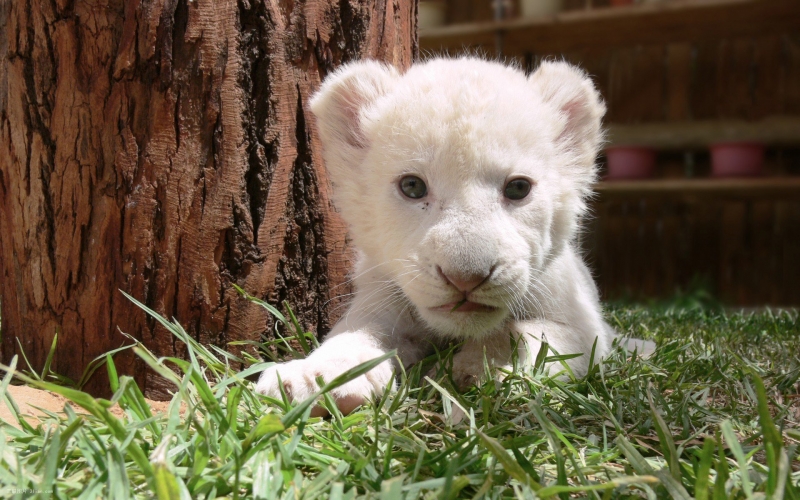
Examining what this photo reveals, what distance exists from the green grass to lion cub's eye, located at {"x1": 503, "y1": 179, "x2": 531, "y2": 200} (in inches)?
23.9

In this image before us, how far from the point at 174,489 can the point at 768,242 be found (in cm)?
811

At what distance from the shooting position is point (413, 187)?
234cm

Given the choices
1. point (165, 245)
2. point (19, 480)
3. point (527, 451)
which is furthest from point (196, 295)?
point (527, 451)

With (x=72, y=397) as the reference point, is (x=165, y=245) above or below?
above

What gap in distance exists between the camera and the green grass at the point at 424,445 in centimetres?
139

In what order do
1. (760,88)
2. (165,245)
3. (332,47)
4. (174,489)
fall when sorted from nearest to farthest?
(174,489), (165,245), (332,47), (760,88)

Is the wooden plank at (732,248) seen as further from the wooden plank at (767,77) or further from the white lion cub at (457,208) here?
the white lion cub at (457,208)

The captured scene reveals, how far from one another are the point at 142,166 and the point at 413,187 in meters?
0.98

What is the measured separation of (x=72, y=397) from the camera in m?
1.54

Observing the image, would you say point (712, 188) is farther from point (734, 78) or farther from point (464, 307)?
point (464, 307)

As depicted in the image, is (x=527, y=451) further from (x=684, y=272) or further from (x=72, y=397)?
(x=684, y=272)

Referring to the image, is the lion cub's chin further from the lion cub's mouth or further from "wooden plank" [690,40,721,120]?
"wooden plank" [690,40,721,120]

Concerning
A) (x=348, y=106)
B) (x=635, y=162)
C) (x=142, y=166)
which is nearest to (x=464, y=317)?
(x=348, y=106)

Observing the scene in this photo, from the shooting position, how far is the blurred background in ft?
23.9
